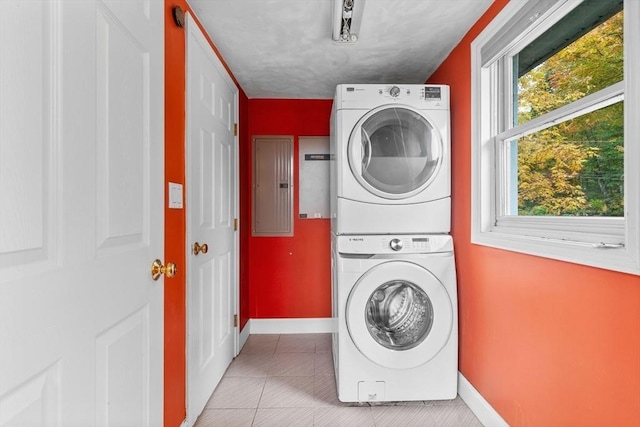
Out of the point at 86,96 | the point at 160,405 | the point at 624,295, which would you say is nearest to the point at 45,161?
the point at 86,96

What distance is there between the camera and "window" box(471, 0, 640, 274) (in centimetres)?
101

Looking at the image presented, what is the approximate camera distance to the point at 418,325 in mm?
1944

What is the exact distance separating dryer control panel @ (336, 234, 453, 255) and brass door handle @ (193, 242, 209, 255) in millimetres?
748

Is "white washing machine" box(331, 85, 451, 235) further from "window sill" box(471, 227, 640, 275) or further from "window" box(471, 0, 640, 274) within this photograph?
"window sill" box(471, 227, 640, 275)

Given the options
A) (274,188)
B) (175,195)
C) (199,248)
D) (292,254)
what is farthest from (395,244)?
(274,188)

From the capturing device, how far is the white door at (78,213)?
592 millimetres

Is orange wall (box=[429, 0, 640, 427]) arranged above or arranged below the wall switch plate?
below

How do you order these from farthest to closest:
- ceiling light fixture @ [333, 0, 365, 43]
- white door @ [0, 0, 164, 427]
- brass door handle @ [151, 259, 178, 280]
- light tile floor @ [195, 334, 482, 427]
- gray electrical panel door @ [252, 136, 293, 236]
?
gray electrical panel door @ [252, 136, 293, 236] < light tile floor @ [195, 334, 482, 427] < ceiling light fixture @ [333, 0, 365, 43] < brass door handle @ [151, 259, 178, 280] < white door @ [0, 0, 164, 427]

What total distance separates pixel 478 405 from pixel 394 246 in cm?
95

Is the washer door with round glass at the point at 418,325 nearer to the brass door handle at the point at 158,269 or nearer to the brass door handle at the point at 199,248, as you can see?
the brass door handle at the point at 199,248

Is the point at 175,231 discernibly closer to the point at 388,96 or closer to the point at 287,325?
the point at 388,96

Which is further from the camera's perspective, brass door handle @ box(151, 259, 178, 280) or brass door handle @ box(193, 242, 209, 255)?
brass door handle @ box(193, 242, 209, 255)

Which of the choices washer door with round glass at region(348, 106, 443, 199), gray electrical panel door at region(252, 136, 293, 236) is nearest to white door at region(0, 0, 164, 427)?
washer door with round glass at region(348, 106, 443, 199)

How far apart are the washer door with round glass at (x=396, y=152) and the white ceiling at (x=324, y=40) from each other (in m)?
0.44
